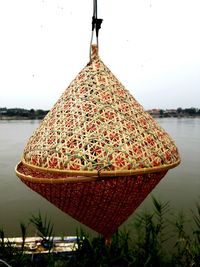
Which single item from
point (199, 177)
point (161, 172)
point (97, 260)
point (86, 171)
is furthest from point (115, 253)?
point (199, 177)

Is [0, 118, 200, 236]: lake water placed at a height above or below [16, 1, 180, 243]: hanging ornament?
below

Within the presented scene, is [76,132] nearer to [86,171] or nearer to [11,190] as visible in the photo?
[86,171]

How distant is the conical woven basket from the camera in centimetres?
116

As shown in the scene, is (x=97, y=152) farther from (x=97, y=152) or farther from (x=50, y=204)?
(x=50, y=204)

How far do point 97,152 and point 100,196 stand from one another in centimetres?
18

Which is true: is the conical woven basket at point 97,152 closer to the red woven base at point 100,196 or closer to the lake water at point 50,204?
the red woven base at point 100,196

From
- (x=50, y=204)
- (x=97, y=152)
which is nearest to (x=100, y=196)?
(x=97, y=152)

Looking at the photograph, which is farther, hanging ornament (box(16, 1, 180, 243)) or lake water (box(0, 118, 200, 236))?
lake water (box(0, 118, 200, 236))

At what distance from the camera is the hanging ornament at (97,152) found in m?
1.16

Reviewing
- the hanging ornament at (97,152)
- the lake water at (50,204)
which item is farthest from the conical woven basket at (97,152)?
the lake water at (50,204)

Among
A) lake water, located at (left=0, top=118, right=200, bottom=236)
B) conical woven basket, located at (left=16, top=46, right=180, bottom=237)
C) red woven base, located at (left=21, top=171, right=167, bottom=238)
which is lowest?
lake water, located at (left=0, top=118, right=200, bottom=236)

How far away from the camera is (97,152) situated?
3.86ft

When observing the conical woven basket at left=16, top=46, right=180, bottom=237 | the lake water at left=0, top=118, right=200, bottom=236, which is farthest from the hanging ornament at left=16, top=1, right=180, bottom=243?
the lake water at left=0, top=118, right=200, bottom=236

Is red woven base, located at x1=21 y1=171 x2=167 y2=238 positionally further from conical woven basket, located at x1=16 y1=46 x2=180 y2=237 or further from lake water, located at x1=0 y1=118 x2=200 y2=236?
lake water, located at x1=0 y1=118 x2=200 y2=236
